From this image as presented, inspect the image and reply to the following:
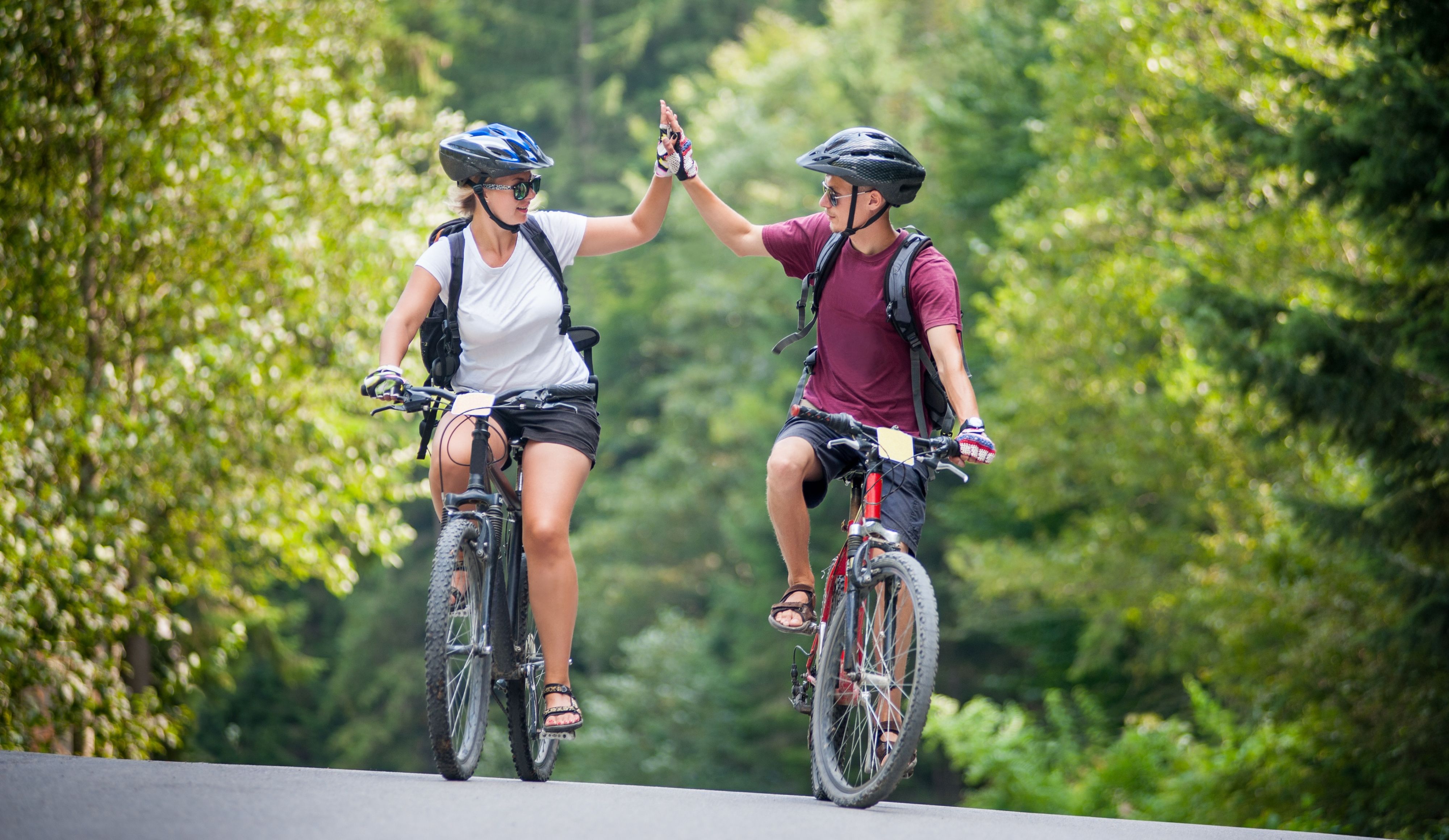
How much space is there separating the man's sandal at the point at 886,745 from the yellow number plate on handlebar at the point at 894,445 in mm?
866

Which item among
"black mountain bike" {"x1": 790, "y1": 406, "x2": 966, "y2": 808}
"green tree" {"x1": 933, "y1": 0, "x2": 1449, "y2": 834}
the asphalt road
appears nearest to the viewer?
the asphalt road

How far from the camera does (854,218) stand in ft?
18.4

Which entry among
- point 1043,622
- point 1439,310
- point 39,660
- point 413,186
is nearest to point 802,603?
point 1439,310

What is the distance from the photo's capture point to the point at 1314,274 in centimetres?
1151

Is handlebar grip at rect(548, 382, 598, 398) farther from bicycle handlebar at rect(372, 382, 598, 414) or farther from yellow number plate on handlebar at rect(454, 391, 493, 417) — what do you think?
yellow number plate on handlebar at rect(454, 391, 493, 417)

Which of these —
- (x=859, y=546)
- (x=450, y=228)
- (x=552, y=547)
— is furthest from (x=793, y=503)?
(x=450, y=228)

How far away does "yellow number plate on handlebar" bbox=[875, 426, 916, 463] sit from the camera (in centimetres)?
531

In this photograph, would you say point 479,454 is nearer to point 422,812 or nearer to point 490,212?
point 490,212

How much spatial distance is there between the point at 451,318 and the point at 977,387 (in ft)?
74.1

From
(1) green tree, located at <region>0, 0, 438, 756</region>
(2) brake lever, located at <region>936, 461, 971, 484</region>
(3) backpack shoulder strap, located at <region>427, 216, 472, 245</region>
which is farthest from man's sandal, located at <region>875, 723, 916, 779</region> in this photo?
(1) green tree, located at <region>0, 0, 438, 756</region>

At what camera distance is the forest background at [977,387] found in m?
11.0

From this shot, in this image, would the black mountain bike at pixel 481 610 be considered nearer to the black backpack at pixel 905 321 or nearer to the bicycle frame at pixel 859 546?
the black backpack at pixel 905 321

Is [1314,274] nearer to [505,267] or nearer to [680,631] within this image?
[505,267]

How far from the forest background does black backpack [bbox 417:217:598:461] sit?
5.92 meters
